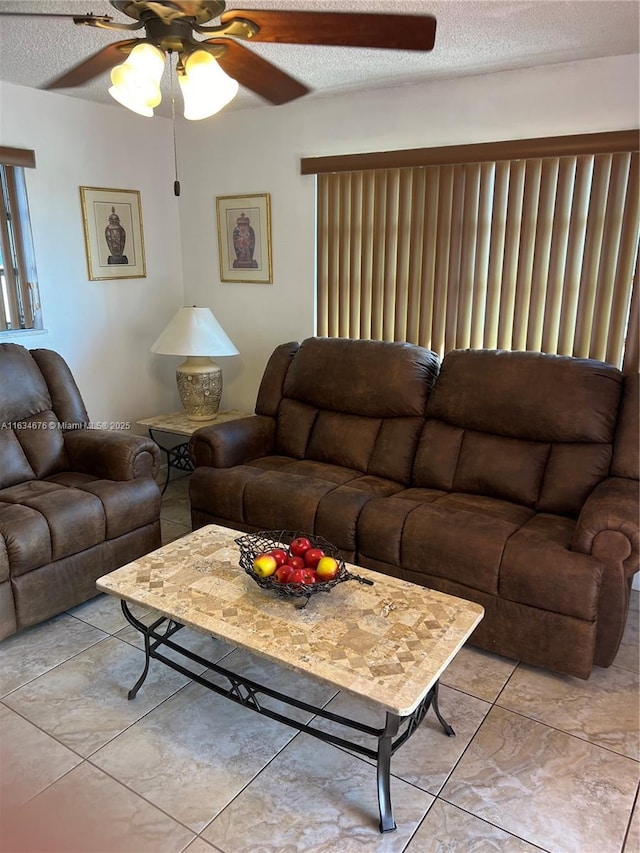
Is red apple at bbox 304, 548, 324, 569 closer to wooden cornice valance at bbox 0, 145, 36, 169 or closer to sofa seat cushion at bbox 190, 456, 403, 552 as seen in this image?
sofa seat cushion at bbox 190, 456, 403, 552

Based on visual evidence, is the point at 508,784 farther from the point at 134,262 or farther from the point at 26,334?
the point at 134,262

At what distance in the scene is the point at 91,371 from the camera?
13.0 ft

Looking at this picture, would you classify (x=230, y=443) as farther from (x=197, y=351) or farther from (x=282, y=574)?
(x=282, y=574)

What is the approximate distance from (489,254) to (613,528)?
5.30ft

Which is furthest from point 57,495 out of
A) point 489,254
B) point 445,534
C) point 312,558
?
point 489,254

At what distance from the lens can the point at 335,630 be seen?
182 centimetres

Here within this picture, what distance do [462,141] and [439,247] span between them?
1.73 feet

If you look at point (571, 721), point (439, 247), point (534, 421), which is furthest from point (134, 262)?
point (571, 721)

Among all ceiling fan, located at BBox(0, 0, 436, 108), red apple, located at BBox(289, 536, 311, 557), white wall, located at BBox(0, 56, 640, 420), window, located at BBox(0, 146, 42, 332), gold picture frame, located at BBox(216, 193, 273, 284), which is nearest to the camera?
ceiling fan, located at BBox(0, 0, 436, 108)

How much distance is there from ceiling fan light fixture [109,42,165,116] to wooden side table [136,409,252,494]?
2.10 metres

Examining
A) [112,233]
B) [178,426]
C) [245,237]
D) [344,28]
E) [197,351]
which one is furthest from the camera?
[245,237]

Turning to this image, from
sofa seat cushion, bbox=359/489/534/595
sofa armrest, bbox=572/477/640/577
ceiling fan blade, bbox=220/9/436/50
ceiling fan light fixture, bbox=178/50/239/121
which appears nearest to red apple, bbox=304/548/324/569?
sofa seat cushion, bbox=359/489/534/595

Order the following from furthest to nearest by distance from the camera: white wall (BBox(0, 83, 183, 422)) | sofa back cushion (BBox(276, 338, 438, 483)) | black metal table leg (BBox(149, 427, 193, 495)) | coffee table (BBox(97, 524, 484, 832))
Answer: black metal table leg (BBox(149, 427, 193, 495)) < white wall (BBox(0, 83, 183, 422)) < sofa back cushion (BBox(276, 338, 438, 483)) < coffee table (BBox(97, 524, 484, 832))

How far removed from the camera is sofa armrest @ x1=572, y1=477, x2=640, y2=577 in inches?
87.0
